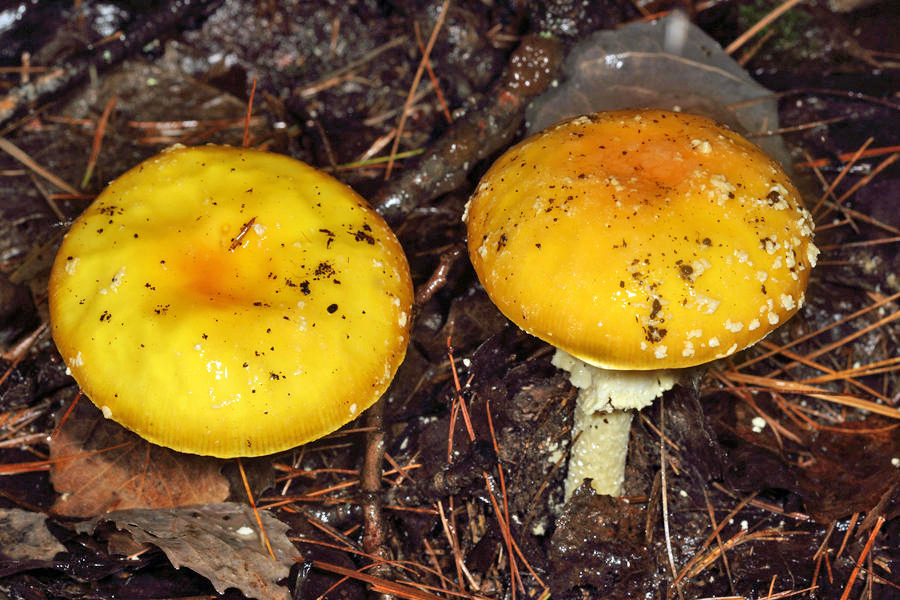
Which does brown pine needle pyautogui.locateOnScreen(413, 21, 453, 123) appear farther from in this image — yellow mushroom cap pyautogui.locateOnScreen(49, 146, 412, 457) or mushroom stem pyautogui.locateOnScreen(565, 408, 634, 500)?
mushroom stem pyautogui.locateOnScreen(565, 408, 634, 500)

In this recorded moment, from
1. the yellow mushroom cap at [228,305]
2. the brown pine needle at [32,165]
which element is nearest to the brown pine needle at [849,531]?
the yellow mushroom cap at [228,305]

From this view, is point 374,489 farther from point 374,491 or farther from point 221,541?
point 221,541

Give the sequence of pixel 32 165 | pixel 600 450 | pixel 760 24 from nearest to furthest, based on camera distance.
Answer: pixel 600 450, pixel 32 165, pixel 760 24

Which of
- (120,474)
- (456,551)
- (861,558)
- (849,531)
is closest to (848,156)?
(849,531)

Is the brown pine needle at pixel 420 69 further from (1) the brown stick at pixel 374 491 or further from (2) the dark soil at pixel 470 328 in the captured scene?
(1) the brown stick at pixel 374 491

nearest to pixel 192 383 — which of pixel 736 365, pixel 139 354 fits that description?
pixel 139 354

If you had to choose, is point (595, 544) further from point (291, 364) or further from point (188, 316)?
point (188, 316)
